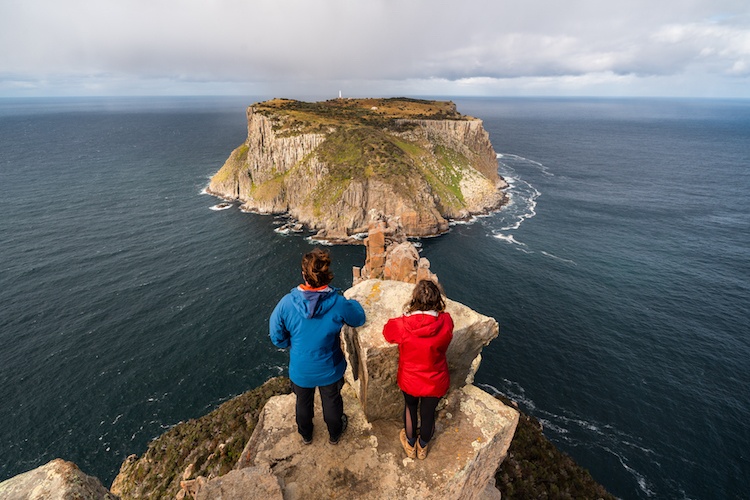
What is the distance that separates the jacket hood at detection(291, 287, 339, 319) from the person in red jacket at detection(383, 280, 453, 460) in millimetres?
1406

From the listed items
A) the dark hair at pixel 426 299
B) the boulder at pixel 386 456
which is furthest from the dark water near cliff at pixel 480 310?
the dark hair at pixel 426 299

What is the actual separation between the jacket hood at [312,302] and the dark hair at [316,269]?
222 millimetres

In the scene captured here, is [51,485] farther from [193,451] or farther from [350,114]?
[350,114]

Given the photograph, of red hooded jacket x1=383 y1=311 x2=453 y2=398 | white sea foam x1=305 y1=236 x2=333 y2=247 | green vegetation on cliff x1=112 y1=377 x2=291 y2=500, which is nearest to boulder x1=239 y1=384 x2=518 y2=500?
red hooded jacket x1=383 y1=311 x2=453 y2=398

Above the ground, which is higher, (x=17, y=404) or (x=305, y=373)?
(x=305, y=373)

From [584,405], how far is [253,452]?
42865mm

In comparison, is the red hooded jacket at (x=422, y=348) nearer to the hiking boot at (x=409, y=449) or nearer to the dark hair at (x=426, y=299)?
the dark hair at (x=426, y=299)

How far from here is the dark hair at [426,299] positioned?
7.27 m

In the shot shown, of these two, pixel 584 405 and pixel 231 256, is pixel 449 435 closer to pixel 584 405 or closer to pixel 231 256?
pixel 584 405

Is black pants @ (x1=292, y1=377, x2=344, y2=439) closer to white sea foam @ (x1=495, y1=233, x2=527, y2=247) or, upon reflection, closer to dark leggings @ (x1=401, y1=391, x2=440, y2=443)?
dark leggings @ (x1=401, y1=391, x2=440, y2=443)

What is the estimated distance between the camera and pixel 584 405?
39.7 meters

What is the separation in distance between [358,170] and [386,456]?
296 ft

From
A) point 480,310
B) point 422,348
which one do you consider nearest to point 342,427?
point 422,348

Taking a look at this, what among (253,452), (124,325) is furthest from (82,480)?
(124,325)
